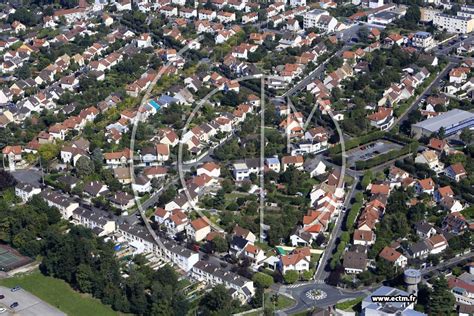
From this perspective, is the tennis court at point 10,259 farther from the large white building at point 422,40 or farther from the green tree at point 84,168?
the large white building at point 422,40

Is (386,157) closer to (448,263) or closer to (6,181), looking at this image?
(448,263)

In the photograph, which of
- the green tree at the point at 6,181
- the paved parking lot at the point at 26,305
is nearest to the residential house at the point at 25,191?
the green tree at the point at 6,181

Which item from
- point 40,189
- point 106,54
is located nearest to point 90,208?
point 40,189

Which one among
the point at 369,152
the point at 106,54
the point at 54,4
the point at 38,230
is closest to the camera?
the point at 38,230

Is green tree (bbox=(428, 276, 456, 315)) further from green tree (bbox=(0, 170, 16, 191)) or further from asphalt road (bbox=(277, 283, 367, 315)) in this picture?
green tree (bbox=(0, 170, 16, 191))

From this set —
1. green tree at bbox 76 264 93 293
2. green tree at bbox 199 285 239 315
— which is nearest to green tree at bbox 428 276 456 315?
green tree at bbox 199 285 239 315

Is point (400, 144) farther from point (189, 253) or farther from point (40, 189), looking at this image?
point (40, 189)
